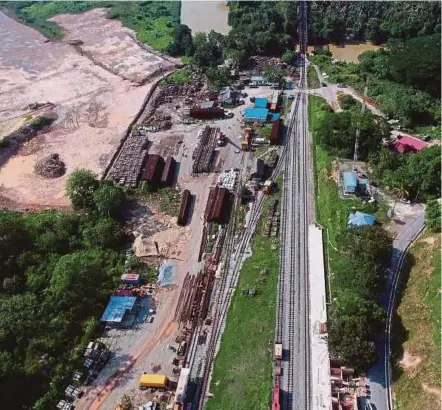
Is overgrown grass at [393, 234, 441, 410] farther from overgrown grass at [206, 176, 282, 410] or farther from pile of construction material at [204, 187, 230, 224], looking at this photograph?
pile of construction material at [204, 187, 230, 224]

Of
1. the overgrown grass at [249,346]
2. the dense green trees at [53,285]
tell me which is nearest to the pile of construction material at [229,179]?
the overgrown grass at [249,346]

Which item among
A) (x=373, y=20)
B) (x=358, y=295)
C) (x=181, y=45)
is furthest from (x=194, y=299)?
(x=373, y=20)

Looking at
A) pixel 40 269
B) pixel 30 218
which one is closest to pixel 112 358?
pixel 40 269

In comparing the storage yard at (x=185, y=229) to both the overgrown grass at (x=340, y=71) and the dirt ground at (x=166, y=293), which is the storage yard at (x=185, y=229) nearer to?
the dirt ground at (x=166, y=293)

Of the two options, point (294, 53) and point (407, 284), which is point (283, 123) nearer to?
point (294, 53)

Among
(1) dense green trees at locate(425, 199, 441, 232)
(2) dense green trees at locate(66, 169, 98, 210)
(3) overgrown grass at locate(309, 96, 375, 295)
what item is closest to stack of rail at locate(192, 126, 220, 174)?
(2) dense green trees at locate(66, 169, 98, 210)
